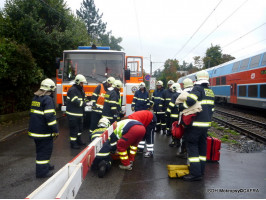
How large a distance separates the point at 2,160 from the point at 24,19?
30.2ft

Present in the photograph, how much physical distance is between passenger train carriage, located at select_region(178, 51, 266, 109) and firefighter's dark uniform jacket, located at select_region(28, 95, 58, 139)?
11.7 meters

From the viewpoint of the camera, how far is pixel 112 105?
639 centimetres

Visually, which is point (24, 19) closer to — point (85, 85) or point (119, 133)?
point (85, 85)

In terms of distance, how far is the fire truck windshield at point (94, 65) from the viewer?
8805 mm

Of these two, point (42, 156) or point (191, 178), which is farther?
point (42, 156)

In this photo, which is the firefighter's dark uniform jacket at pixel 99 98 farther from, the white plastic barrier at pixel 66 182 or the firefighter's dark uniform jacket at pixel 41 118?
the white plastic barrier at pixel 66 182

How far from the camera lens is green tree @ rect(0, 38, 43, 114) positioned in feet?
31.7

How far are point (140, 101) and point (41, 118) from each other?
4.35 m

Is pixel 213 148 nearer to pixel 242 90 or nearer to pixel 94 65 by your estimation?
pixel 94 65

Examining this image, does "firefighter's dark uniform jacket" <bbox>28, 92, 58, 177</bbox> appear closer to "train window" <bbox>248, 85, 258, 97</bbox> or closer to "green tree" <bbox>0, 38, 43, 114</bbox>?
"green tree" <bbox>0, 38, 43, 114</bbox>

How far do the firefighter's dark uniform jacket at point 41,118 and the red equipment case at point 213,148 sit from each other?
3.39 metres

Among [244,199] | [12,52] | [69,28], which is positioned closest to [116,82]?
[244,199]

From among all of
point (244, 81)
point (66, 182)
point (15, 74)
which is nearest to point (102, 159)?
point (66, 182)

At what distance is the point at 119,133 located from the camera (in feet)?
15.6
